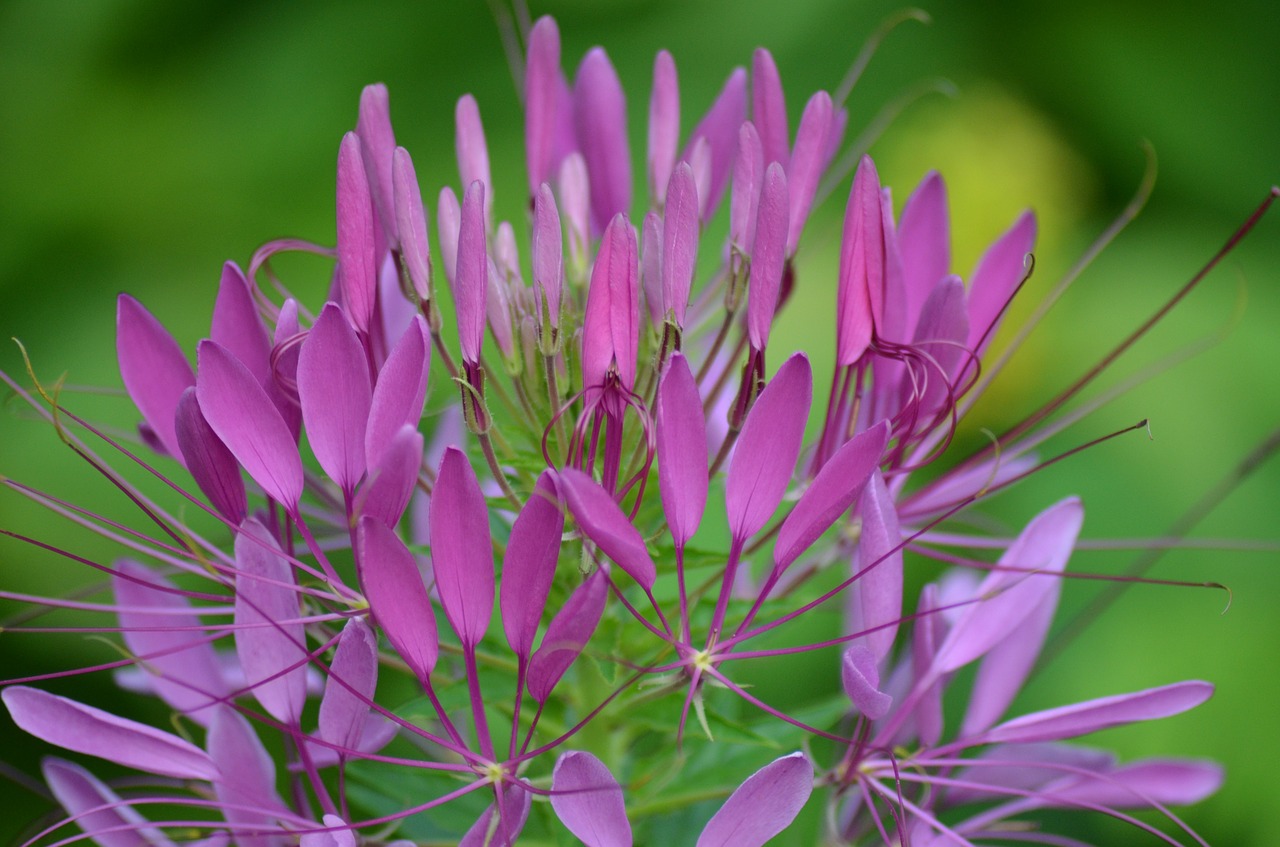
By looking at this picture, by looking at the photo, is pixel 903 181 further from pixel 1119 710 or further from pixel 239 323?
pixel 239 323

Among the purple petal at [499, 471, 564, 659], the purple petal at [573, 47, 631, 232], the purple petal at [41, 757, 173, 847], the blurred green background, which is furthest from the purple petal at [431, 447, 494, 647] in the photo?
the blurred green background

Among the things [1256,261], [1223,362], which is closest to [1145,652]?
[1223,362]

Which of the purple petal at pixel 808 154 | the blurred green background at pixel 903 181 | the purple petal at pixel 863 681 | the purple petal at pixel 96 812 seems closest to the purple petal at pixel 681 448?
the purple petal at pixel 863 681

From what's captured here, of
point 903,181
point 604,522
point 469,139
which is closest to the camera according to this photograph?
point 604,522

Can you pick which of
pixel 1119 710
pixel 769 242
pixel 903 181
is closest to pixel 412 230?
pixel 769 242

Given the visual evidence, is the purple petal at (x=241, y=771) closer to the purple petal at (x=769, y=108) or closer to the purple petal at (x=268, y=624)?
the purple petal at (x=268, y=624)

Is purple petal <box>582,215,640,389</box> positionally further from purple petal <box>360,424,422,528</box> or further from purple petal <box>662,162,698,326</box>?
purple petal <box>360,424,422,528</box>

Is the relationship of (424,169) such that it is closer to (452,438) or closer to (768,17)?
(768,17)
